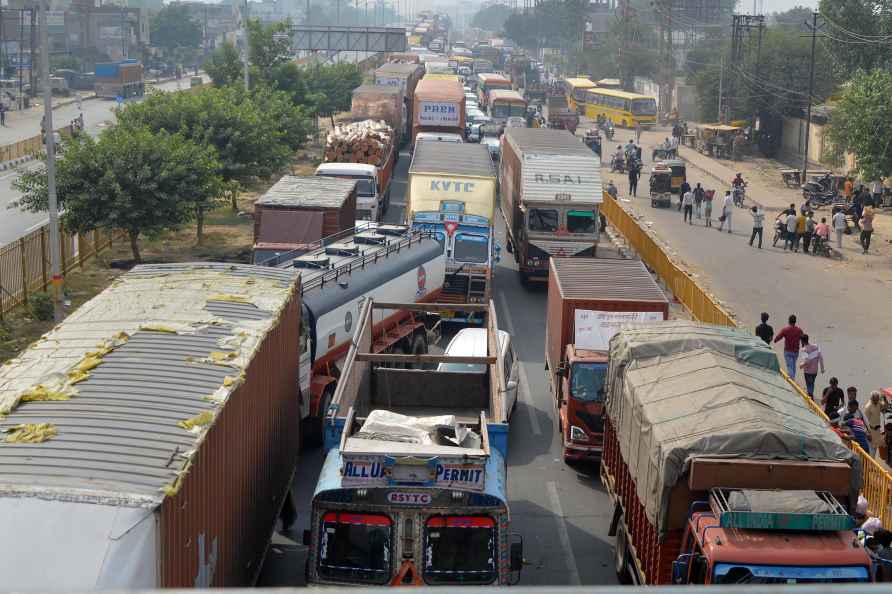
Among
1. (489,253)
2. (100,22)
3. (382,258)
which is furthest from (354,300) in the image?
(100,22)

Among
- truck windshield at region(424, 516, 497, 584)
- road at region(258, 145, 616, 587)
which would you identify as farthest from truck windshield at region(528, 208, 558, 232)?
truck windshield at region(424, 516, 497, 584)

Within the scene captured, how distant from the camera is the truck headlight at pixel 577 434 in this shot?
1653 centimetres

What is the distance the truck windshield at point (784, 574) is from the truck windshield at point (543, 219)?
1988cm

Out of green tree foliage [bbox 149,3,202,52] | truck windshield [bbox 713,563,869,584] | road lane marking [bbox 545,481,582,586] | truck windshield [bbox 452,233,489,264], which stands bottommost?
road lane marking [bbox 545,481,582,586]

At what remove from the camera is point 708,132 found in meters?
65.2

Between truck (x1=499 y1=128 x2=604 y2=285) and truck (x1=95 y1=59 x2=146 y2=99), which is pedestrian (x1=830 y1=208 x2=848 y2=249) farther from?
truck (x1=95 y1=59 x2=146 y2=99)

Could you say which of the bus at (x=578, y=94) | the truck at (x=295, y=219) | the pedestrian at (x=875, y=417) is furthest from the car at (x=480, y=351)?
the bus at (x=578, y=94)

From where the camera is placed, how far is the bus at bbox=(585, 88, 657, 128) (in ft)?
253

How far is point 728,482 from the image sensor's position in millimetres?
10422

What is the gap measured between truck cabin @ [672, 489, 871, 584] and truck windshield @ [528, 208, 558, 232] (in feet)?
62.4

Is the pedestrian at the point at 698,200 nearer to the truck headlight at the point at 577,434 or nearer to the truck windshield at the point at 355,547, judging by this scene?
the truck headlight at the point at 577,434

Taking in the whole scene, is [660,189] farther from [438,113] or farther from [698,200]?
[438,113]

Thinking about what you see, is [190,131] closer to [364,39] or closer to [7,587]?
[7,587]

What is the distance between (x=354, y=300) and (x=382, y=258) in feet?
7.47
